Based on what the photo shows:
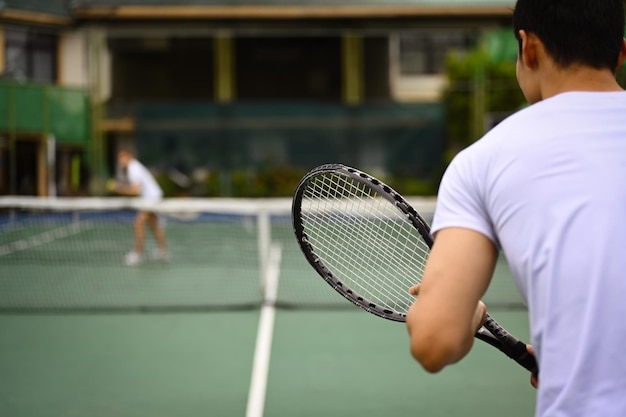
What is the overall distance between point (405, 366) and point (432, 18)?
16.9 meters

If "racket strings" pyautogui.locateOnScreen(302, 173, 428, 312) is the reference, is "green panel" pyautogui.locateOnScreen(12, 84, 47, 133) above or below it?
above

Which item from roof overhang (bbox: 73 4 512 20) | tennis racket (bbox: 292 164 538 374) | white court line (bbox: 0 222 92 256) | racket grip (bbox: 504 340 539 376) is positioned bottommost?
white court line (bbox: 0 222 92 256)

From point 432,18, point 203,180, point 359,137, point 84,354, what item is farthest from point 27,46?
point 84,354

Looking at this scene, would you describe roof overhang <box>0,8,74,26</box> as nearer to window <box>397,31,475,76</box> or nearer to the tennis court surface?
window <box>397,31,475,76</box>

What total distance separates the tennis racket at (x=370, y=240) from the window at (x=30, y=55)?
15.8m

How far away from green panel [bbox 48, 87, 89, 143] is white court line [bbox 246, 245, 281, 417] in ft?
34.5

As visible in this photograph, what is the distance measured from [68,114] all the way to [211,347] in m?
13.7

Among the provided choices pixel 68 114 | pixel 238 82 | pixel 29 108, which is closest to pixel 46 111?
pixel 29 108

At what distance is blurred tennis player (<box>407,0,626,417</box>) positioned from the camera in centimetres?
112

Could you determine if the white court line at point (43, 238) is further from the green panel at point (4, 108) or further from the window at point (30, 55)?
the window at point (30, 55)

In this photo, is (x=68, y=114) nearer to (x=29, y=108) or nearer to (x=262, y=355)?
(x=29, y=108)

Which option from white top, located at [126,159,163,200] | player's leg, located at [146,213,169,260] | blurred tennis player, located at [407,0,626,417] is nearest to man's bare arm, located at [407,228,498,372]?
blurred tennis player, located at [407,0,626,417]

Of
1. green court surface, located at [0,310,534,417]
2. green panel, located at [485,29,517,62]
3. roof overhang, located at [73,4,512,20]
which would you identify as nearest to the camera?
green court surface, located at [0,310,534,417]

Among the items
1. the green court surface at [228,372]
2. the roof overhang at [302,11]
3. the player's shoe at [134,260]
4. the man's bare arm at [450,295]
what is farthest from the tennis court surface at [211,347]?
the roof overhang at [302,11]
